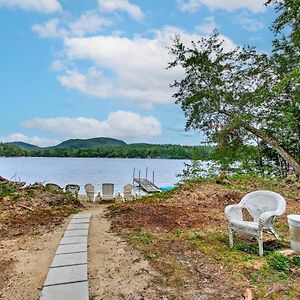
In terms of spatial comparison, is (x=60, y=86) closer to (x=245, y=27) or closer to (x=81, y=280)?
(x=245, y=27)

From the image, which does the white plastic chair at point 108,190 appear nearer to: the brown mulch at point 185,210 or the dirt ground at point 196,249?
the brown mulch at point 185,210

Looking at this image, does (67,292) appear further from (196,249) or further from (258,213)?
(258,213)

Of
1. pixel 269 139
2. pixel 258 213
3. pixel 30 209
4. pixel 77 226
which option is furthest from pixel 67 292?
pixel 269 139

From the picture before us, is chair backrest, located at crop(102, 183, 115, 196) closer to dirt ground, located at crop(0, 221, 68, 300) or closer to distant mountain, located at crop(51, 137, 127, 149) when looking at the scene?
dirt ground, located at crop(0, 221, 68, 300)

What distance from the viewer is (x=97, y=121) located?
22.4 metres

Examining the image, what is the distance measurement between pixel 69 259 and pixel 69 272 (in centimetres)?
42

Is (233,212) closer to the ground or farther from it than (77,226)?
farther from it

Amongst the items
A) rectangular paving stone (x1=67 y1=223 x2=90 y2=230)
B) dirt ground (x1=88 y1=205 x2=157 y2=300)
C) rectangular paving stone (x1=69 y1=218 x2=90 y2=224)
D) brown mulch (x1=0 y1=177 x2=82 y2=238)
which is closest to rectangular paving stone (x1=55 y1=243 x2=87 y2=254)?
dirt ground (x1=88 y1=205 x2=157 y2=300)

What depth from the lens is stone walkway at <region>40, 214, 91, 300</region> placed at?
8.78ft

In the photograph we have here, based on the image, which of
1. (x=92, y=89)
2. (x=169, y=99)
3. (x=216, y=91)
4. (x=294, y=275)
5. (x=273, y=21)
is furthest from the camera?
(x=92, y=89)

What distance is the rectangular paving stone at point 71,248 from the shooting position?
386 centimetres

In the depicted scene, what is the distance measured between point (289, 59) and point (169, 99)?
5330mm

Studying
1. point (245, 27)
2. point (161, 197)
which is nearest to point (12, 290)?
point (161, 197)

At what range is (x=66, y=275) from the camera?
307 cm
